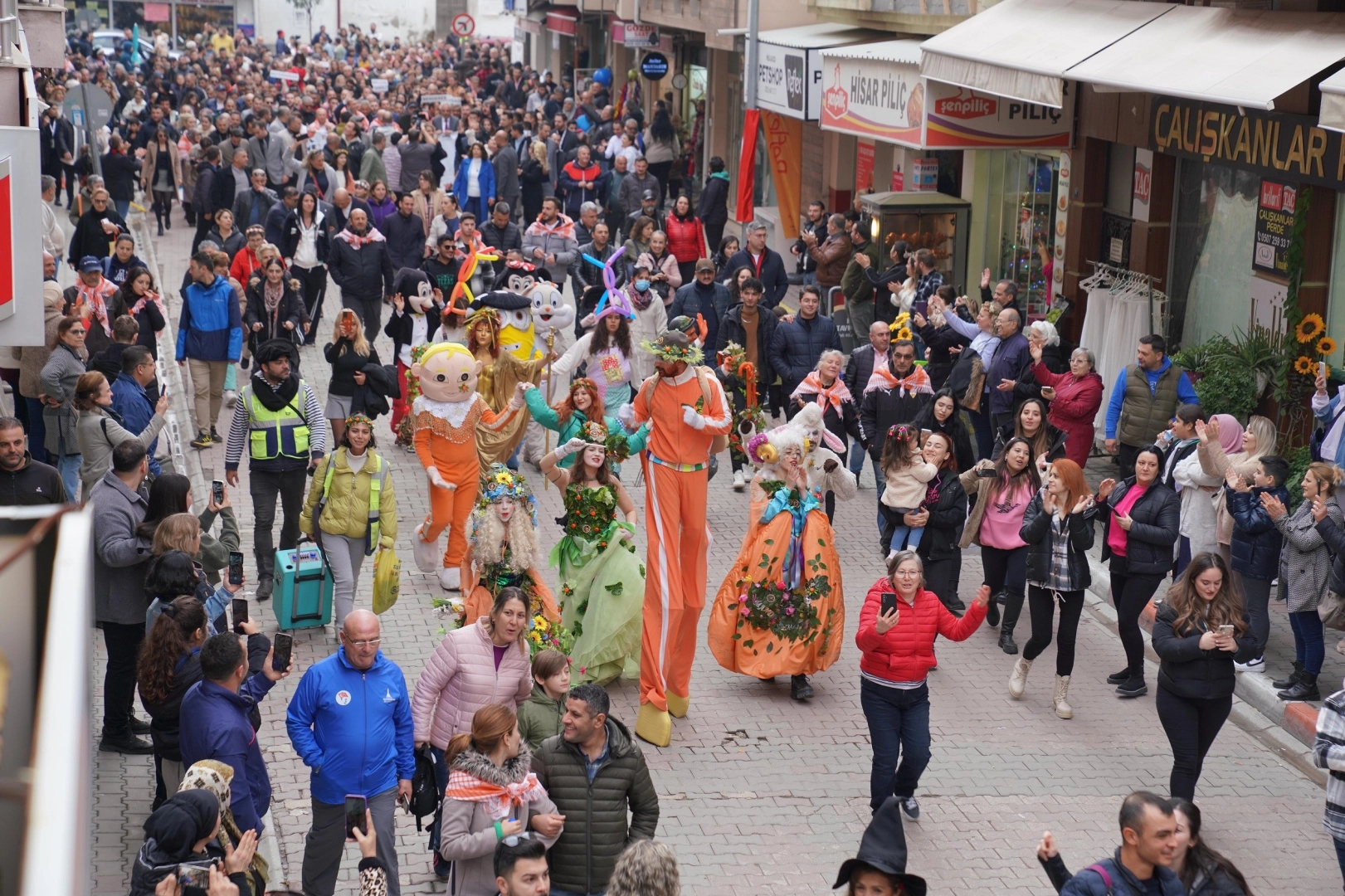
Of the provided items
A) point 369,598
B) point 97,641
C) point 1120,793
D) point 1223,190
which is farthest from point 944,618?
point 1223,190

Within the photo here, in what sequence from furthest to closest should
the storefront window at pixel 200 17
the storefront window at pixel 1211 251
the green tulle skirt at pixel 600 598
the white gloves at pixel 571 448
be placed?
1. the storefront window at pixel 200 17
2. the storefront window at pixel 1211 251
3. the green tulle skirt at pixel 600 598
4. the white gloves at pixel 571 448

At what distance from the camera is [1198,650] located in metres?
7.82

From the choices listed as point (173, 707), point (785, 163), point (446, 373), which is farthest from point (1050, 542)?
point (785, 163)

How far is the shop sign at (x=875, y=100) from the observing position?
58.7 feet

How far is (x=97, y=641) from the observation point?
35.3 feet

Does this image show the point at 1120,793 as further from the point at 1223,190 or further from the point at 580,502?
the point at 1223,190

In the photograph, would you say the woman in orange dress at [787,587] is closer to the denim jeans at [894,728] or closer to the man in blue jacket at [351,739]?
the denim jeans at [894,728]

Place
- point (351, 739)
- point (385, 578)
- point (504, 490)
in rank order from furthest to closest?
point (385, 578)
point (504, 490)
point (351, 739)

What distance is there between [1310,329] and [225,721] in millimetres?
9172

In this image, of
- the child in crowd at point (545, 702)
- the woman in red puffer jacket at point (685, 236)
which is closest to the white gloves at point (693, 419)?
the child in crowd at point (545, 702)

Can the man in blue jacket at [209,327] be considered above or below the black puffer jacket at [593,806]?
above

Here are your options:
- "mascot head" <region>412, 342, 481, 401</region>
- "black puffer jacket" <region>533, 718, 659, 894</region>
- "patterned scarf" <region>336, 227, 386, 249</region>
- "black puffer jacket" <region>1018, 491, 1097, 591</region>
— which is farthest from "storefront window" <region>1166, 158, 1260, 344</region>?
"black puffer jacket" <region>533, 718, 659, 894</region>

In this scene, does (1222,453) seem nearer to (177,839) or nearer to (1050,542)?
(1050,542)

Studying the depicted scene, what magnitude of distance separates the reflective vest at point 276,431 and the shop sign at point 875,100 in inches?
351
